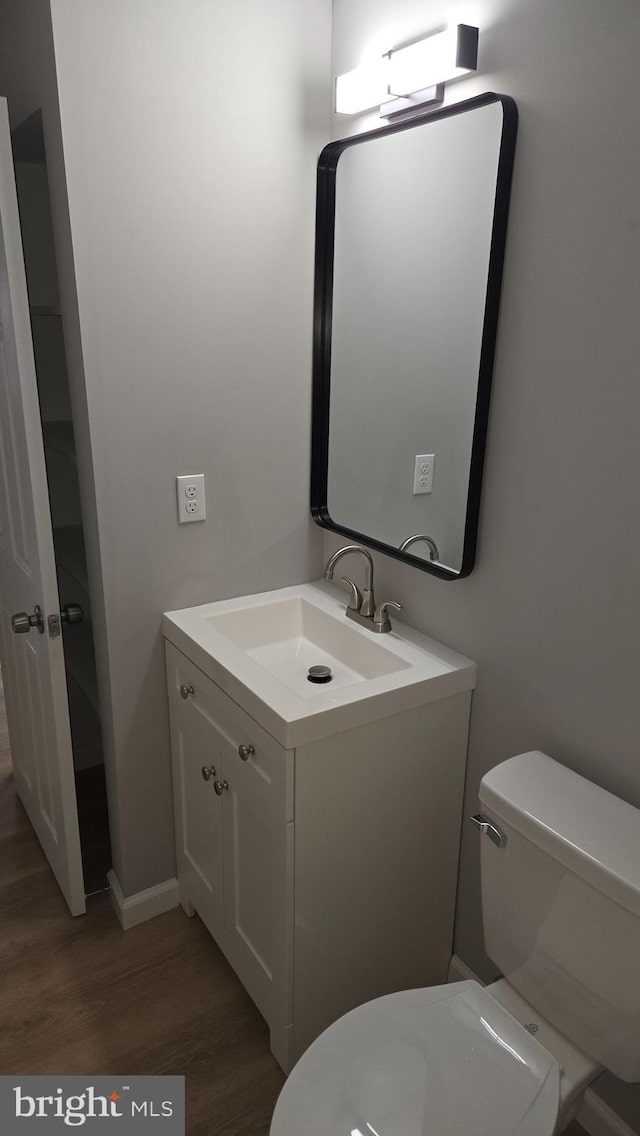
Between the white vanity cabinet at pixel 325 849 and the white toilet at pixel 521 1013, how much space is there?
0.25 meters

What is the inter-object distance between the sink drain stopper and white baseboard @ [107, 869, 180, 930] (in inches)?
31.5

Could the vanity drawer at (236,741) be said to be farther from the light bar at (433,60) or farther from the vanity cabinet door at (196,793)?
the light bar at (433,60)

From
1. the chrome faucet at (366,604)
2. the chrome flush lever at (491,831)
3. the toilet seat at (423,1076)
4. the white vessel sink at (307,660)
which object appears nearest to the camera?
the toilet seat at (423,1076)

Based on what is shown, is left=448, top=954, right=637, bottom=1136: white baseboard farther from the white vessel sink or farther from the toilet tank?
the white vessel sink

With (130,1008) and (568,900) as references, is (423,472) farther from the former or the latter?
(130,1008)

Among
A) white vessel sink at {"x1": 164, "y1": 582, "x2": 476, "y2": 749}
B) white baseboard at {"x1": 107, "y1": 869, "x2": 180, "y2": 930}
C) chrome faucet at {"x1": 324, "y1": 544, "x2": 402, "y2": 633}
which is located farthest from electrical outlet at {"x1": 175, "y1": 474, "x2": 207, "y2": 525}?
white baseboard at {"x1": 107, "y1": 869, "x2": 180, "y2": 930}

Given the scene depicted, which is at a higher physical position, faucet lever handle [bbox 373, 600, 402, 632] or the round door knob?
faucet lever handle [bbox 373, 600, 402, 632]

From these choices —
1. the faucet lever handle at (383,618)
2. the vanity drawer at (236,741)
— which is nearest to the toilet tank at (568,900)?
the vanity drawer at (236,741)

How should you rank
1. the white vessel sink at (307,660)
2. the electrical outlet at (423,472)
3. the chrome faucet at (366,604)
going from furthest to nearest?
the chrome faucet at (366,604) → the electrical outlet at (423,472) → the white vessel sink at (307,660)

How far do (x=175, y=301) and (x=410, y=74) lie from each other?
664 mm

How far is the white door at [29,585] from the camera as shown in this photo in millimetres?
1582

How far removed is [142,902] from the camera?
2080 mm

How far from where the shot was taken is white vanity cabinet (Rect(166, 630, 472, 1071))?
1514 mm

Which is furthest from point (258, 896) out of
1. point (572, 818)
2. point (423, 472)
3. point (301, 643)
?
point (423, 472)
